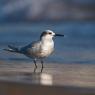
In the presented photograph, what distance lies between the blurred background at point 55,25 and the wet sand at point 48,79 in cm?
72

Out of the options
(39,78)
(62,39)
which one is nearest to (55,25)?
(62,39)

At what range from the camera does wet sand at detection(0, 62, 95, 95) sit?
255 inches

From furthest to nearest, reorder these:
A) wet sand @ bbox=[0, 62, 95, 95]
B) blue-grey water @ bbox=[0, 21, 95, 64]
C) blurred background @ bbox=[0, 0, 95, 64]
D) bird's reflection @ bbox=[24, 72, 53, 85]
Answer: blurred background @ bbox=[0, 0, 95, 64] < blue-grey water @ bbox=[0, 21, 95, 64] < bird's reflection @ bbox=[24, 72, 53, 85] < wet sand @ bbox=[0, 62, 95, 95]

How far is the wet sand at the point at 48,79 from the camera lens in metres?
6.46

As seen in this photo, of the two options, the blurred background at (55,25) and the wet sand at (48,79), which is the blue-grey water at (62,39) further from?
the wet sand at (48,79)

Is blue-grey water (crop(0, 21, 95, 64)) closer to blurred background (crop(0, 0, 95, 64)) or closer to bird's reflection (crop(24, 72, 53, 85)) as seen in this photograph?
blurred background (crop(0, 0, 95, 64))

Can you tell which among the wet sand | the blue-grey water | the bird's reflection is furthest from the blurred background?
the bird's reflection

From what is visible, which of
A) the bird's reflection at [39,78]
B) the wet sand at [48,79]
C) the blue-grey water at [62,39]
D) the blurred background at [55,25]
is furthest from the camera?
the blurred background at [55,25]

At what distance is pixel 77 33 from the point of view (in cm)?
1269

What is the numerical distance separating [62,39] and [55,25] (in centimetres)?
260

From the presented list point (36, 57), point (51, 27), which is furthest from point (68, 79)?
point (51, 27)

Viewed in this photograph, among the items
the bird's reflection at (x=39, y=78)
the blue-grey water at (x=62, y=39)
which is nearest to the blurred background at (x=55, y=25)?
the blue-grey water at (x=62, y=39)

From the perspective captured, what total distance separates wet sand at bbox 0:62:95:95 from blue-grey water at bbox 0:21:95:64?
0.64m

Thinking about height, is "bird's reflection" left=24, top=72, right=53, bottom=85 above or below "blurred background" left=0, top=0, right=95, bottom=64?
below
